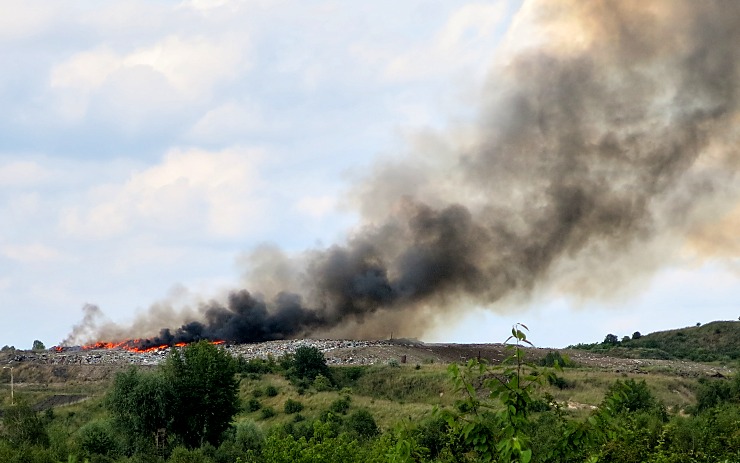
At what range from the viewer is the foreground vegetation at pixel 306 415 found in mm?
42344

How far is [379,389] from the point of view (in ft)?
300

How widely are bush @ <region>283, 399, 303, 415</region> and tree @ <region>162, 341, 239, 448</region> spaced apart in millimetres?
8531

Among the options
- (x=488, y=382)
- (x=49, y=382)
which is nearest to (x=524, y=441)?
(x=488, y=382)

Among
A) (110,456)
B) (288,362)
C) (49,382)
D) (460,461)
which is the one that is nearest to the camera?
(460,461)

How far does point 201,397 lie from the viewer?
71.1 metres

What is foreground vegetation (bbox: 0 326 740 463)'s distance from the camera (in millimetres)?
42344

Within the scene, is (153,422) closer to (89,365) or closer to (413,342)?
(89,365)

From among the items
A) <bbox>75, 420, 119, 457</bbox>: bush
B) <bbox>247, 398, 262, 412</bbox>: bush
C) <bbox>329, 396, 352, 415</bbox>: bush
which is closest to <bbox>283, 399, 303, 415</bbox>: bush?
<bbox>329, 396, 352, 415</bbox>: bush

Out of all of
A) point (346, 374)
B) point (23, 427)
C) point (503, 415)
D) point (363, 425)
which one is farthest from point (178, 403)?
point (503, 415)

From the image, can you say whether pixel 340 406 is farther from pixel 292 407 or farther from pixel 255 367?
pixel 255 367

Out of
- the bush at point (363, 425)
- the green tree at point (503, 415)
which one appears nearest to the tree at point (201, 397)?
the bush at point (363, 425)

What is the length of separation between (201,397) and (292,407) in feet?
40.3

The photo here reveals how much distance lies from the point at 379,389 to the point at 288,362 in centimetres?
1414

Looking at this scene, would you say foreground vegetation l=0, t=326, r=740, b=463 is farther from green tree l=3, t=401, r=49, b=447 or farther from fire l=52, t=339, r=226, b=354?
fire l=52, t=339, r=226, b=354
